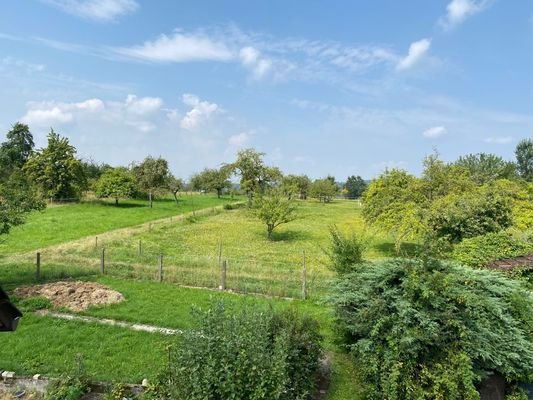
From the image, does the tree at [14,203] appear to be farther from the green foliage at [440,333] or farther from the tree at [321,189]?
the tree at [321,189]

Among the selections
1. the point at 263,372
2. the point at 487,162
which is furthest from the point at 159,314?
the point at 487,162

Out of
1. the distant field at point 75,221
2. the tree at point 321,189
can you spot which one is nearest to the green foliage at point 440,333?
the distant field at point 75,221

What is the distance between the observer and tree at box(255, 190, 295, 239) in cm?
2719

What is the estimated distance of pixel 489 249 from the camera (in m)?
11.2

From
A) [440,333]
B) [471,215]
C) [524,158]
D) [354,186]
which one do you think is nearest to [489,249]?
[440,333]

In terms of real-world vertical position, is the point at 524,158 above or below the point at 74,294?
above

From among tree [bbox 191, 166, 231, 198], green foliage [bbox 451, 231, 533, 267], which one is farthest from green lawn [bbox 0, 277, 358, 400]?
tree [bbox 191, 166, 231, 198]

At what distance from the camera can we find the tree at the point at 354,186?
103262 mm

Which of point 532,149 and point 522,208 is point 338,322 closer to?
point 522,208

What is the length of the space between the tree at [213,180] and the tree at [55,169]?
23.4 m

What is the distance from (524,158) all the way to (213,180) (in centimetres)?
6639

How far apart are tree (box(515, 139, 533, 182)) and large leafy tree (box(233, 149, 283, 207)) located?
206 ft

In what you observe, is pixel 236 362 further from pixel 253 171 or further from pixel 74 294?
pixel 253 171

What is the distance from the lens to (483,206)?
Answer: 17.4m
